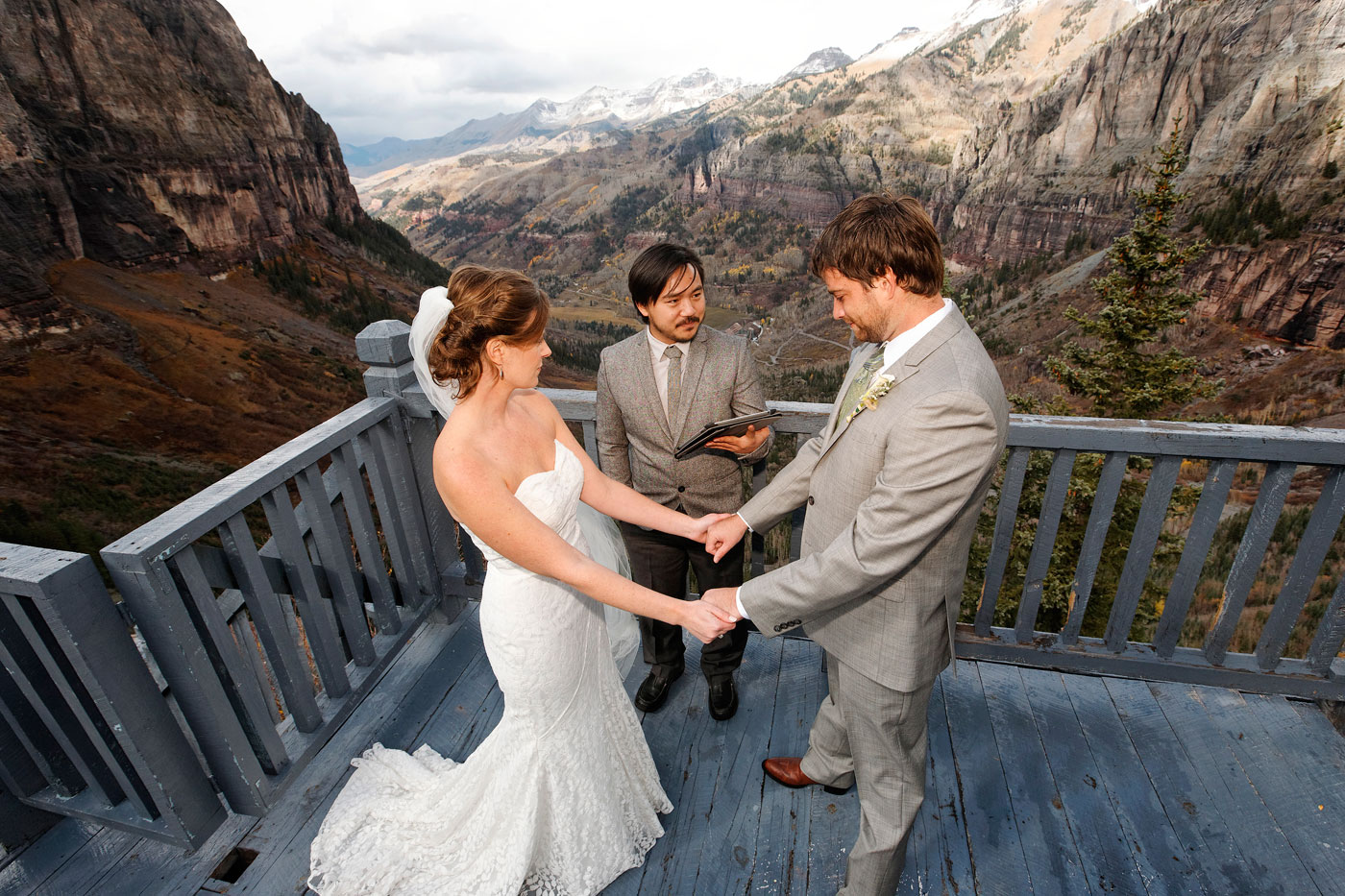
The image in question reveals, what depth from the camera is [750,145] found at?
158 metres

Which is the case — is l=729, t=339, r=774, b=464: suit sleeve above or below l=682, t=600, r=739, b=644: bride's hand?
above

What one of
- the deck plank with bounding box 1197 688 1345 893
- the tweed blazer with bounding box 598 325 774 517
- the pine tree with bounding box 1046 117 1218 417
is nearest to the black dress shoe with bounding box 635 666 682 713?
the tweed blazer with bounding box 598 325 774 517

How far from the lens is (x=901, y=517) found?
170 centimetres

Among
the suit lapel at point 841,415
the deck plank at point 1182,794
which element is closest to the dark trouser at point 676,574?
the suit lapel at point 841,415

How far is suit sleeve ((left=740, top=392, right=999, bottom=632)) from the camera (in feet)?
5.37

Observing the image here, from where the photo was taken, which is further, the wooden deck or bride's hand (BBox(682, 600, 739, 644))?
the wooden deck

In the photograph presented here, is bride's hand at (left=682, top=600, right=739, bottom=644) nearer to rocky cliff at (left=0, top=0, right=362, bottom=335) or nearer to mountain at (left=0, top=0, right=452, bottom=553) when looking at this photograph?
mountain at (left=0, top=0, right=452, bottom=553)

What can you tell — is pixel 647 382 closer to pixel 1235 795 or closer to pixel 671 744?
pixel 671 744

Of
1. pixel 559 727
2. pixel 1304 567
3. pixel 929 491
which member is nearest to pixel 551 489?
pixel 559 727

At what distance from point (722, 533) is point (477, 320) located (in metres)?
1.17

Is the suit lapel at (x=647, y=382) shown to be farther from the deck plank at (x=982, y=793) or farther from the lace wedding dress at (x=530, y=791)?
the deck plank at (x=982, y=793)

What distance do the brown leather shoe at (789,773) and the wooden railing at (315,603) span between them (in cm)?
91

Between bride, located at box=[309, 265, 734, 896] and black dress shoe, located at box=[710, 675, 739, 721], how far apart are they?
537mm

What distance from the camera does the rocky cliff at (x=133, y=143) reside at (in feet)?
130
